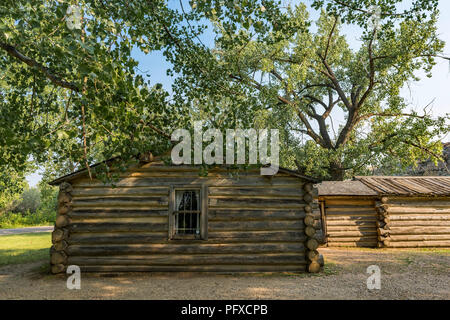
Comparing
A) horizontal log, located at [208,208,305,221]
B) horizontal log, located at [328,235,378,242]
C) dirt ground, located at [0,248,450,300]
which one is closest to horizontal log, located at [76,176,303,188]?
horizontal log, located at [208,208,305,221]

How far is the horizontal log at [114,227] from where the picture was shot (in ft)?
Answer: 28.2

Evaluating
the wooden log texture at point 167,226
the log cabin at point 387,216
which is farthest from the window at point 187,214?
the log cabin at point 387,216

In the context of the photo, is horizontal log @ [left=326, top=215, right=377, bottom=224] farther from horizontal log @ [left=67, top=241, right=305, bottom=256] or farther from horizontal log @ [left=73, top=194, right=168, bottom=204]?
horizontal log @ [left=73, top=194, right=168, bottom=204]

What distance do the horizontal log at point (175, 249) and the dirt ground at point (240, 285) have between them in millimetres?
650

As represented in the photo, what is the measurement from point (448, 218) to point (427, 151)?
14.6ft

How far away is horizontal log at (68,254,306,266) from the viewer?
8.48 meters

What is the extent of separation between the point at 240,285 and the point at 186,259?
6.20 feet

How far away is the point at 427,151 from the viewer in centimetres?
1709

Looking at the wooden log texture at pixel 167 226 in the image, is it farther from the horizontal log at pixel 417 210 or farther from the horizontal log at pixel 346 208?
the horizontal log at pixel 417 210

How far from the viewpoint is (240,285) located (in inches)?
293

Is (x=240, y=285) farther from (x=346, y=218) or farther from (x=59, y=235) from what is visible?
(x=346, y=218)

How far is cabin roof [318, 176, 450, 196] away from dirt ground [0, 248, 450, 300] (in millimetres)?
5029

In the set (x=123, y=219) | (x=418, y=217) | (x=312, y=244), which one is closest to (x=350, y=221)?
(x=418, y=217)
